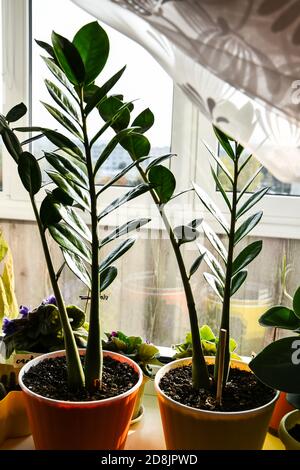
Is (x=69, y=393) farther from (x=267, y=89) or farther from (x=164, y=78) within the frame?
(x=164, y=78)

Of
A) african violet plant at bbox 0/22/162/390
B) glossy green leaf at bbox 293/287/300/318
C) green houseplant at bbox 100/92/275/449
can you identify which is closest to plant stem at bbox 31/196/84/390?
african violet plant at bbox 0/22/162/390

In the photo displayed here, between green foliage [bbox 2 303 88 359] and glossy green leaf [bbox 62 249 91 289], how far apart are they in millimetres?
170

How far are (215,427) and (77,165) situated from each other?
411 millimetres

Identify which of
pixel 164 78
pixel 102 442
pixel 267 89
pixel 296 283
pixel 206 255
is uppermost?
pixel 164 78

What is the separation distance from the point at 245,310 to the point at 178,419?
1.92 feet

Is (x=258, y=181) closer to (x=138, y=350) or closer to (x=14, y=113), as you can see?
(x=138, y=350)

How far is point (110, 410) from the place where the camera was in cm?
72

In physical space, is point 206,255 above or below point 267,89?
below

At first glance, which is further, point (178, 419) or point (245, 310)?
point (245, 310)

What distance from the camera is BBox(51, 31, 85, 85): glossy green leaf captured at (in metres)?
0.57

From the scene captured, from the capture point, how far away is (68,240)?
73cm

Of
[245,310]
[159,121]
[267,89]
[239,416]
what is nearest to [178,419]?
[239,416]

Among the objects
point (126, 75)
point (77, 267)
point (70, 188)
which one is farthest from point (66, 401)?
point (126, 75)

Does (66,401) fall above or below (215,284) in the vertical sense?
below
